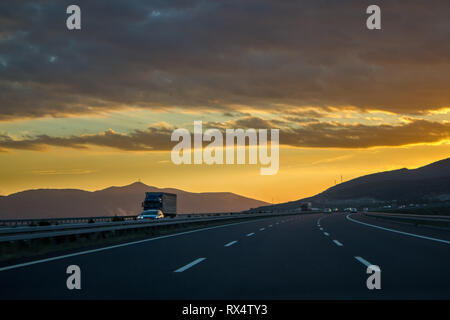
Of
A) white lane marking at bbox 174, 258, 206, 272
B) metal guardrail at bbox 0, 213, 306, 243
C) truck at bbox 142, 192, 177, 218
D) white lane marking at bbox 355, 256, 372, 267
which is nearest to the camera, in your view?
white lane marking at bbox 174, 258, 206, 272

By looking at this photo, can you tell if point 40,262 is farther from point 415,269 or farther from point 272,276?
point 415,269

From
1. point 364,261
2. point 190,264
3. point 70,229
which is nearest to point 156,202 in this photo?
point 70,229

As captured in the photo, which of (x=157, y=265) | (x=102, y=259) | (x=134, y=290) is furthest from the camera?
(x=102, y=259)

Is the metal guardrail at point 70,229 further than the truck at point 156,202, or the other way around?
the truck at point 156,202

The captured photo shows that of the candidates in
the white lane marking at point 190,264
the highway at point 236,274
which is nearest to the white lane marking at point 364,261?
the highway at point 236,274

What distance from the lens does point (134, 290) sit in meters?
8.15

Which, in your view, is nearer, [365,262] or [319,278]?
[319,278]

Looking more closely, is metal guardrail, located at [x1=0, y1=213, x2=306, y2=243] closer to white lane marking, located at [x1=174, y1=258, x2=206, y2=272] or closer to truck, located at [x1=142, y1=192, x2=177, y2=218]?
white lane marking, located at [x1=174, y1=258, x2=206, y2=272]

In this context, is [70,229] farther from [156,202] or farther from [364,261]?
[156,202]

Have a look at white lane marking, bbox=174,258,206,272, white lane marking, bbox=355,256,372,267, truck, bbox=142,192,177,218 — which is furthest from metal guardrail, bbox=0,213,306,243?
truck, bbox=142,192,177,218

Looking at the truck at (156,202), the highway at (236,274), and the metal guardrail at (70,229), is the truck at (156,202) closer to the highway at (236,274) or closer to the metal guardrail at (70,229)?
the metal guardrail at (70,229)

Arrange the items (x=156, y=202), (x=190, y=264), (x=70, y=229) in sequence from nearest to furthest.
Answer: (x=190, y=264) < (x=70, y=229) < (x=156, y=202)
